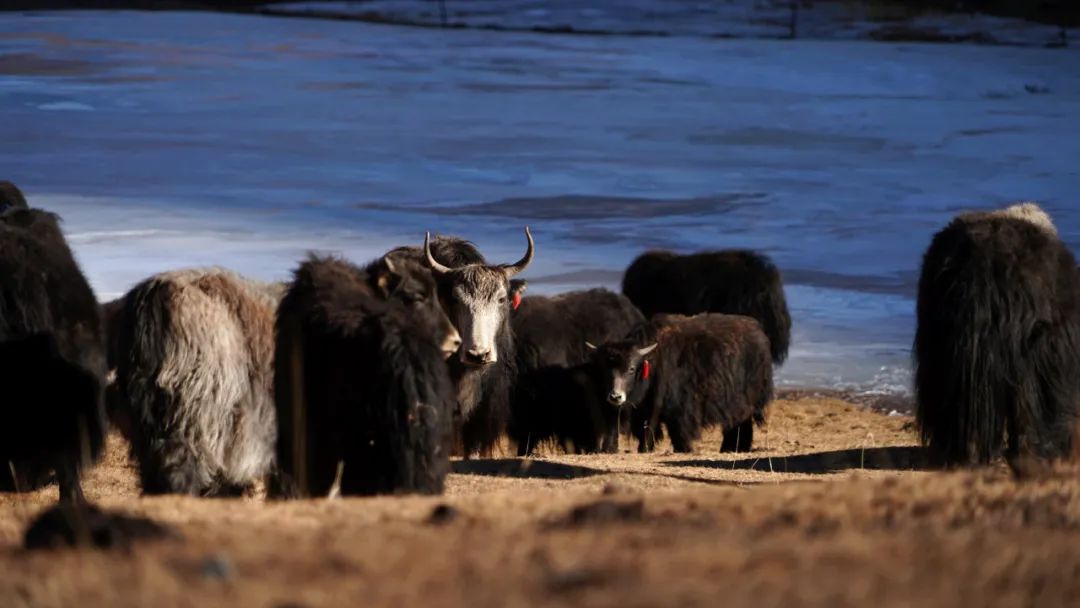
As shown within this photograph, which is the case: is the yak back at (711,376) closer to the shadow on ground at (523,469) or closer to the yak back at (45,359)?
the shadow on ground at (523,469)

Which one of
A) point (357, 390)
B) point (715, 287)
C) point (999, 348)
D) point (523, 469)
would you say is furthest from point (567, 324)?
point (357, 390)

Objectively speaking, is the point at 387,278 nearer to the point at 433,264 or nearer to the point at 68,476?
the point at 68,476

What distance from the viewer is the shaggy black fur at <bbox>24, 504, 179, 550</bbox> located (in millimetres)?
4395

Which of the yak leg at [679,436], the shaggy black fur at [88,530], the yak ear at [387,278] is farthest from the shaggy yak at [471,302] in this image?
the shaggy black fur at [88,530]

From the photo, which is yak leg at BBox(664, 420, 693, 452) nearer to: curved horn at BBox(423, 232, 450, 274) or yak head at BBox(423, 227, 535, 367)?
yak head at BBox(423, 227, 535, 367)

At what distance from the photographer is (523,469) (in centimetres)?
1105

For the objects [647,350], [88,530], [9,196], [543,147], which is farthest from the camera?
[543,147]

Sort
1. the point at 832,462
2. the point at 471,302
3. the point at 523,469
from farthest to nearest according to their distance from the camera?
the point at 832,462 < the point at 523,469 < the point at 471,302

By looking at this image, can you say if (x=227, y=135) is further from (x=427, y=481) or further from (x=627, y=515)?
(x=627, y=515)

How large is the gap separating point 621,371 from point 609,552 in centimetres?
964

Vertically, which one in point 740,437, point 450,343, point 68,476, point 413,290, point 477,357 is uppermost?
point 413,290

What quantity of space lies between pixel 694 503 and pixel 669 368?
9199 mm

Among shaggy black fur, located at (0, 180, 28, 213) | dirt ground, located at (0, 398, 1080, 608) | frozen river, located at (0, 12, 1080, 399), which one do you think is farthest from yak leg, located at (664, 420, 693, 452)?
dirt ground, located at (0, 398, 1080, 608)

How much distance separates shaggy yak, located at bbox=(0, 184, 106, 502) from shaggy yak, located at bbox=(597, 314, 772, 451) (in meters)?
6.57
